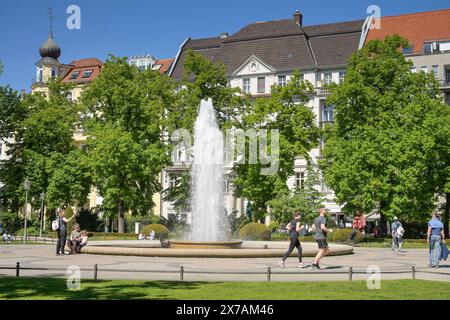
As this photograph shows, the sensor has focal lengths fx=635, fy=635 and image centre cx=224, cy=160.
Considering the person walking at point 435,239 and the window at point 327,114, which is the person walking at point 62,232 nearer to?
the person walking at point 435,239

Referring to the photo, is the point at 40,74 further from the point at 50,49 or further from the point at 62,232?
the point at 62,232

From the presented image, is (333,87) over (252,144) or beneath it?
over

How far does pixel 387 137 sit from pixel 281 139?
27.7 ft

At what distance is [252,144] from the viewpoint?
52250mm

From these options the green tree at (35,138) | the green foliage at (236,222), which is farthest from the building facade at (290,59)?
the green tree at (35,138)

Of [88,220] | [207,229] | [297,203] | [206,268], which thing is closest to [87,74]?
[88,220]

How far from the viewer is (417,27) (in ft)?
238

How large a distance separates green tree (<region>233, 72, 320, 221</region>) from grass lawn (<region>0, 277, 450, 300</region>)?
113 ft

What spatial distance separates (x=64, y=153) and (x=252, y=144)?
21309 millimetres

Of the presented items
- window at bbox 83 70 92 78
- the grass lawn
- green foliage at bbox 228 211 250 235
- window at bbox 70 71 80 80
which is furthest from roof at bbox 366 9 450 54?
the grass lawn

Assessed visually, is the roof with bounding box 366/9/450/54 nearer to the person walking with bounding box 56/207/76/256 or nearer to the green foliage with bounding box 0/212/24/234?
the green foliage with bounding box 0/212/24/234
